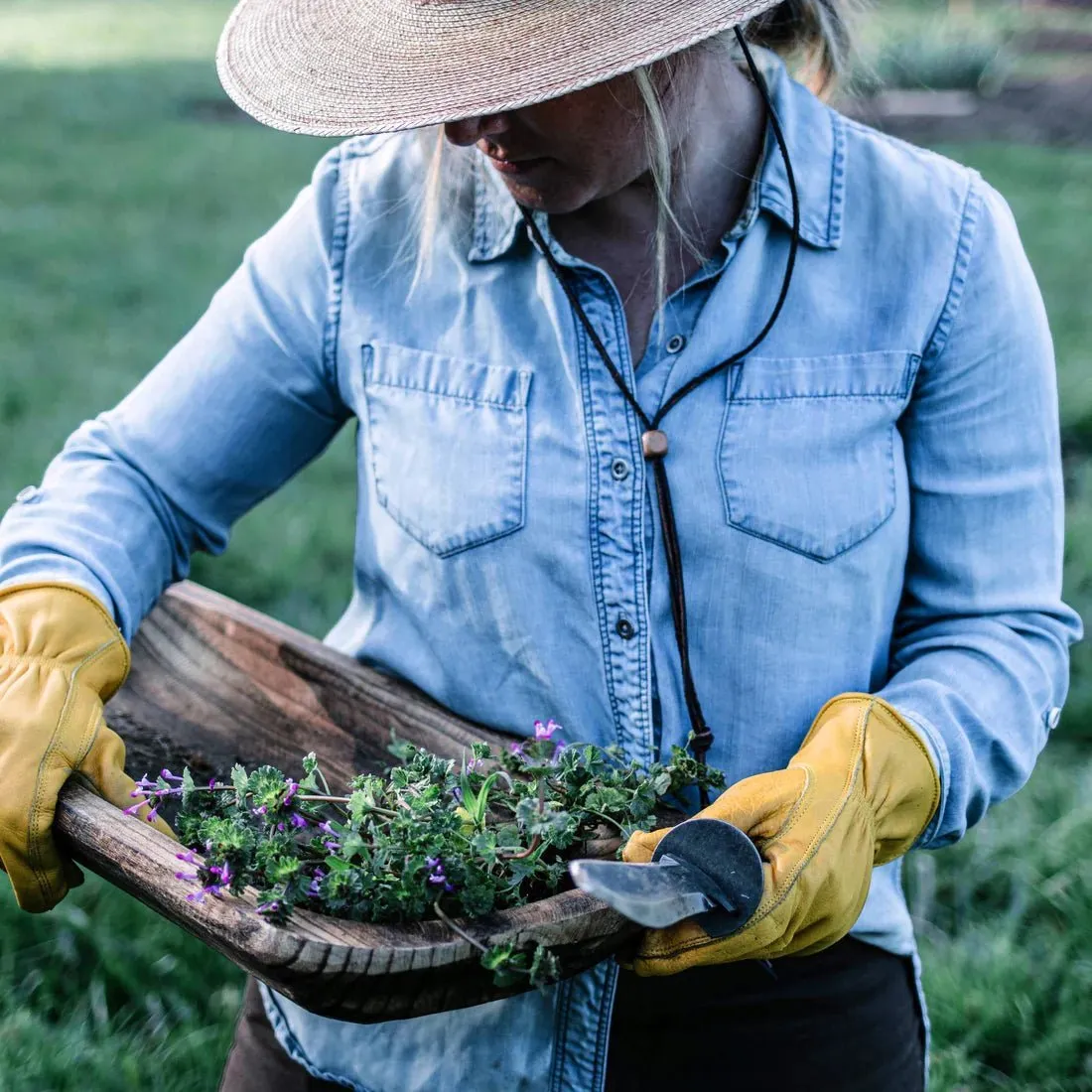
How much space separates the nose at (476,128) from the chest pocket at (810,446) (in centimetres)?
37

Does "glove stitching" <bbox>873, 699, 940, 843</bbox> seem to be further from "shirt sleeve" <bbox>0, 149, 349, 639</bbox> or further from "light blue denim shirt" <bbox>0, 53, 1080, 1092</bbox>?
"shirt sleeve" <bbox>0, 149, 349, 639</bbox>

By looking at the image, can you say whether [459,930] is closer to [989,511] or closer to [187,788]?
[187,788]

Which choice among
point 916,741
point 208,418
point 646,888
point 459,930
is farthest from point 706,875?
point 208,418

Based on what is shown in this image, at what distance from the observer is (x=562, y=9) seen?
139cm

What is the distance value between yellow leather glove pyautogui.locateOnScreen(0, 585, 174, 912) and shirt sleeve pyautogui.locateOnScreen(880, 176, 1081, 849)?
831 millimetres

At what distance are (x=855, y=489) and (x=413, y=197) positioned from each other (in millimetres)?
618

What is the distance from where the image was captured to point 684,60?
1.57m

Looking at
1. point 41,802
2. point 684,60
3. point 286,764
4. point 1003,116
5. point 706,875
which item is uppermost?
point 684,60

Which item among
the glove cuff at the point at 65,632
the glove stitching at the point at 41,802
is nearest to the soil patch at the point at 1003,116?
the glove cuff at the point at 65,632

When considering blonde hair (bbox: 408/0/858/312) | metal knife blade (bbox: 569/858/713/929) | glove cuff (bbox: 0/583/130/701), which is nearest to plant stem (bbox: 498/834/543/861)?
metal knife blade (bbox: 569/858/713/929)

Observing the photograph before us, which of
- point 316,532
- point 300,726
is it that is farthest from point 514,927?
point 316,532

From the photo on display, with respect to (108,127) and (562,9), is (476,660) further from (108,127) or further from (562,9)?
(108,127)

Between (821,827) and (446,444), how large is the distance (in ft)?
1.99

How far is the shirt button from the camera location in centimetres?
160
